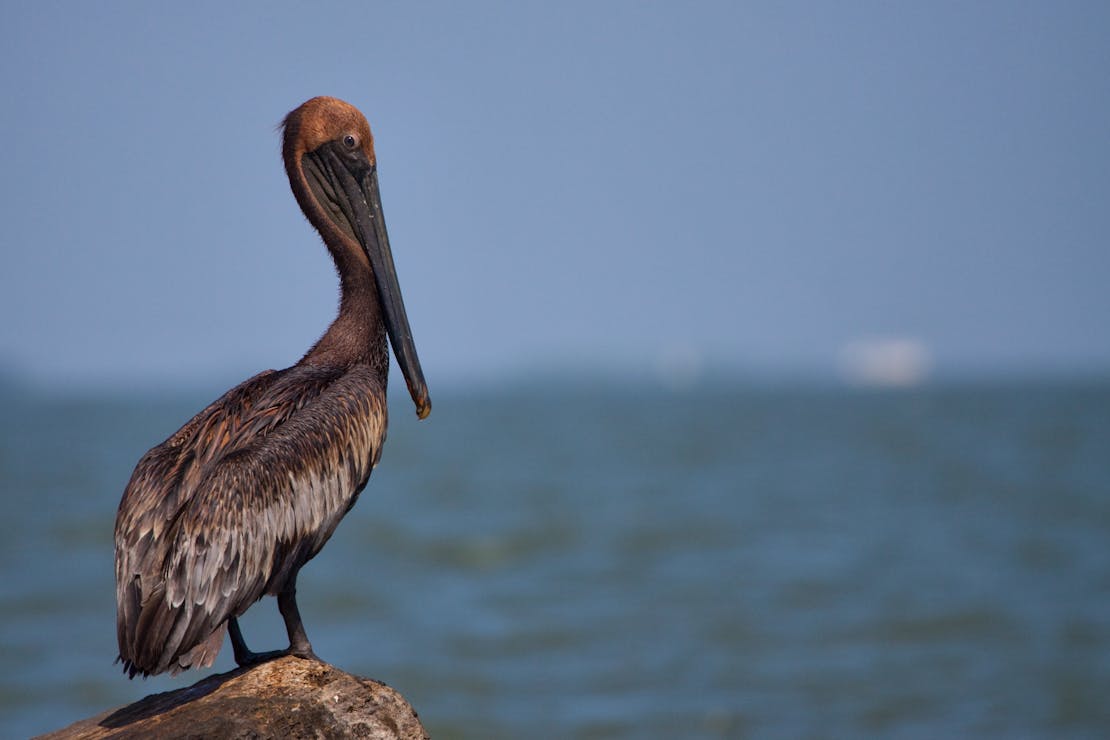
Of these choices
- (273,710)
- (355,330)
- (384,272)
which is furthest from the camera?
(384,272)

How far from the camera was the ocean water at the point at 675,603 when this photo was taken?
52.5 feet

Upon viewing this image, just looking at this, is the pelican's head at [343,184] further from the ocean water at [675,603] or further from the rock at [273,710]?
the ocean water at [675,603]

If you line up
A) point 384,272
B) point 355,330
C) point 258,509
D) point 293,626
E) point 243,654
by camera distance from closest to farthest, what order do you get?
point 258,509 < point 293,626 < point 243,654 < point 355,330 < point 384,272

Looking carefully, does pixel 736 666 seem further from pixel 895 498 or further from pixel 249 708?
pixel 895 498

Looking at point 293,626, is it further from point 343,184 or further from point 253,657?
point 343,184

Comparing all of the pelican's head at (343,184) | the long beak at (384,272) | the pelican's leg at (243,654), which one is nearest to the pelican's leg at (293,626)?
the pelican's leg at (243,654)

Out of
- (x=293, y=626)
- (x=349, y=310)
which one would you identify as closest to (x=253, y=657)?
(x=293, y=626)

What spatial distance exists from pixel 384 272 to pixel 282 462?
4.12 feet

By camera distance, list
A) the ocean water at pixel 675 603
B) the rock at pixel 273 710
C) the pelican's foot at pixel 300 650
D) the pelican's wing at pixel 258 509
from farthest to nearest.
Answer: the ocean water at pixel 675 603, the pelican's foot at pixel 300 650, the pelican's wing at pixel 258 509, the rock at pixel 273 710

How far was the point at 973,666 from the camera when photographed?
18.2 metres

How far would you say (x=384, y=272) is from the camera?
677 centimetres

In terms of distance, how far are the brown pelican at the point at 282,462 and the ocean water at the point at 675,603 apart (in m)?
9.23

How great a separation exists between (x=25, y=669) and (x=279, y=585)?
12944mm

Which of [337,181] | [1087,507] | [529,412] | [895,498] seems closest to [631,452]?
[895,498]
